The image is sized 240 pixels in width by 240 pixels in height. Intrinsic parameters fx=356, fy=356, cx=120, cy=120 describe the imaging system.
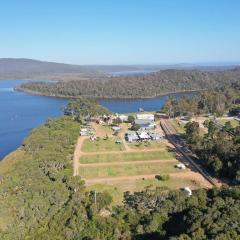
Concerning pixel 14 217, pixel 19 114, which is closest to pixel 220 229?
pixel 14 217

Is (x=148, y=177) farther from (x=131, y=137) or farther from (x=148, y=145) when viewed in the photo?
(x=131, y=137)

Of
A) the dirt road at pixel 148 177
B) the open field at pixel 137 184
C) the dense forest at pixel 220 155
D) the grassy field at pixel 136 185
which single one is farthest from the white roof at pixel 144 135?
the grassy field at pixel 136 185

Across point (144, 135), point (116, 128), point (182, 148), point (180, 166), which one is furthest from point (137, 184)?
point (116, 128)

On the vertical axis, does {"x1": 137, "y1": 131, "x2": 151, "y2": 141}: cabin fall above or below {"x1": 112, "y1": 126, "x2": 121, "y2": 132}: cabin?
above

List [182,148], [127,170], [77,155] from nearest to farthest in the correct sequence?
[127,170] < [77,155] < [182,148]

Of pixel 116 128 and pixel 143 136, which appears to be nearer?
pixel 143 136

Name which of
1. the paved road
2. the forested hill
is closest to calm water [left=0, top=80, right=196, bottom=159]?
the forested hill

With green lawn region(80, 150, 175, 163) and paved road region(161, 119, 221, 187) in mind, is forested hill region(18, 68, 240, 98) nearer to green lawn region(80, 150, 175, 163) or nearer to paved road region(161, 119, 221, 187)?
paved road region(161, 119, 221, 187)

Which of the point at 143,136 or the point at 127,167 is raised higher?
the point at 143,136
